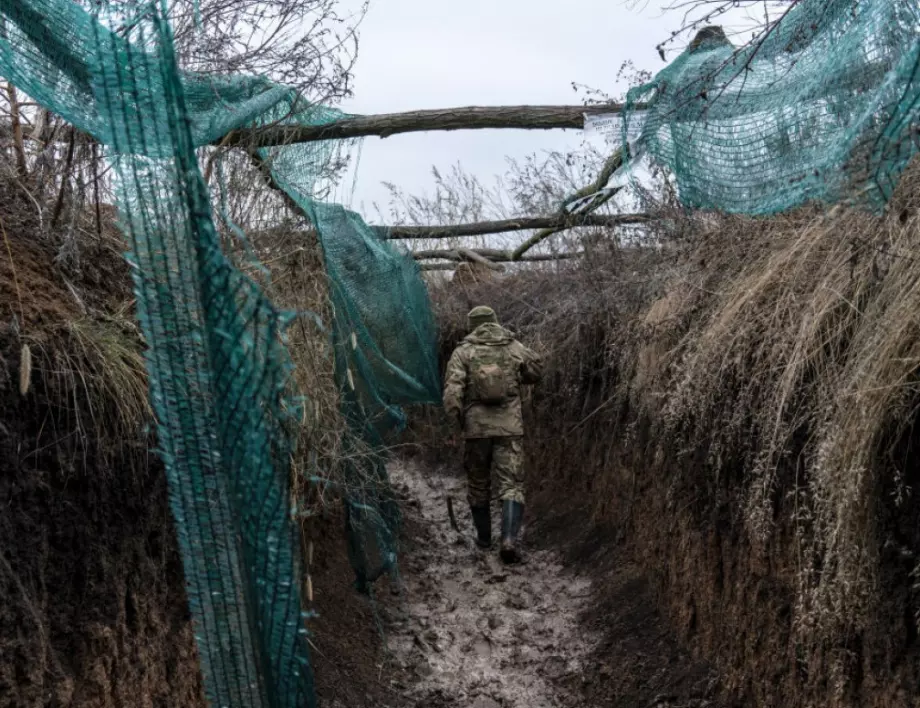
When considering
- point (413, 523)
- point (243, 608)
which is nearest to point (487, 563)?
point (413, 523)

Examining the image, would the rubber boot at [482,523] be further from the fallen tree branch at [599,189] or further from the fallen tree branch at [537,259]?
the fallen tree branch at [599,189]

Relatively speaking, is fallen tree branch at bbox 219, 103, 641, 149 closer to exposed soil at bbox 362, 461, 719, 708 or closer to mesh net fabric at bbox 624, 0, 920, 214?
mesh net fabric at bbox 624, 0, 920, 214

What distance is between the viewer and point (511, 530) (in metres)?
8.09

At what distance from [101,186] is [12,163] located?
0.36 metres

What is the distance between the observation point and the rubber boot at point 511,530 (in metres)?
7.95

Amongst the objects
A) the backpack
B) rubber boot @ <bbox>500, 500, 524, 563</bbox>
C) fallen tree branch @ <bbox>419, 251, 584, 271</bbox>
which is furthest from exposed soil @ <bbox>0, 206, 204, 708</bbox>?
fallen tree branch @ <bbox>419, 251, 584, 271</bbox>

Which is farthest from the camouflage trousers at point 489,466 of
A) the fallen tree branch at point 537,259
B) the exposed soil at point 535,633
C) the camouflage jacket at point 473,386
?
the fallen tree branch at point 537,259

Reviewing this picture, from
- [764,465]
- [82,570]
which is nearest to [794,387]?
[764,465]

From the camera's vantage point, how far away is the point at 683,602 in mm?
5312

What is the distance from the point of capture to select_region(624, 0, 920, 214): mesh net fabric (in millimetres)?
2943

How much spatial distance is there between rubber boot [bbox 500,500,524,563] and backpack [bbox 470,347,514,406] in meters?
0.91

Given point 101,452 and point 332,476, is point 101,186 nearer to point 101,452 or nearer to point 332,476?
point 101,452

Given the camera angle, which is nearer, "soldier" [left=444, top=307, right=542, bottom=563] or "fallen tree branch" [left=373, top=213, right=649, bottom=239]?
"fallen tree branch" [left=373, top=213, right=649, bottom=239]

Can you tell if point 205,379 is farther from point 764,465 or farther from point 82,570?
point 764,465
